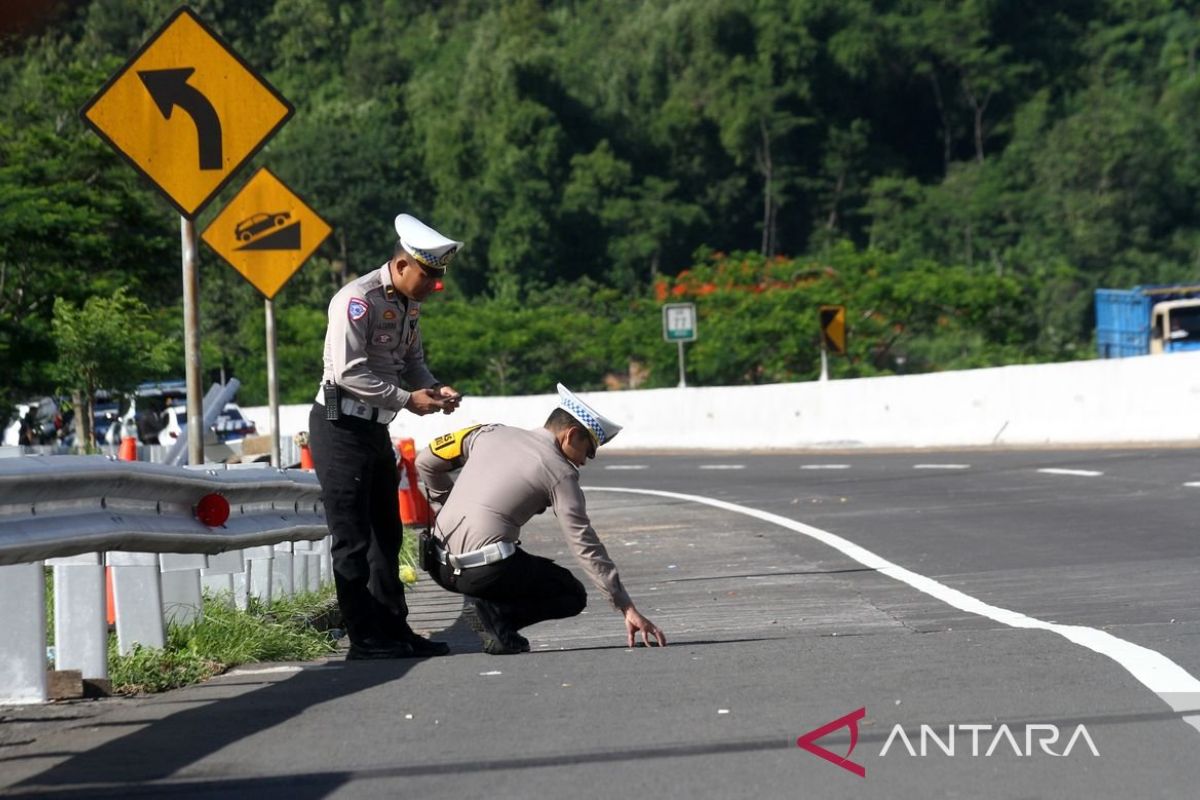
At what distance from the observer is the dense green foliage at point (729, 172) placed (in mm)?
61938

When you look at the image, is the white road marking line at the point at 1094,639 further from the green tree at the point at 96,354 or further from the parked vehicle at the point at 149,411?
the parked vehicle at the point at 149,411

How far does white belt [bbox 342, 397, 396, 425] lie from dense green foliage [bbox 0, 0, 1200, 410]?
1970 inches

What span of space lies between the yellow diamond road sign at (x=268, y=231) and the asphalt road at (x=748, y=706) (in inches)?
242

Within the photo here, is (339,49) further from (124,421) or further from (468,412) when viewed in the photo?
(124,421)

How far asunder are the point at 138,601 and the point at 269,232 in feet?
32.7

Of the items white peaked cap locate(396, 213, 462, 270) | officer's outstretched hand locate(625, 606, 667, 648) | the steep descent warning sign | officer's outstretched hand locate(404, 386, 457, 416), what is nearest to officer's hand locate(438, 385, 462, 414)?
officer's outstretched hand locate(404, 386, 457, 416)

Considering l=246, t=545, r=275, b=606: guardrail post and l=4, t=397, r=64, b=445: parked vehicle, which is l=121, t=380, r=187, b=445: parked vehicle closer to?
l=4, t=397, r=64, b=445: parked vehicle

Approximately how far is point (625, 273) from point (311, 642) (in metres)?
78.2

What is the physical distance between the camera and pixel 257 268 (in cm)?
1747

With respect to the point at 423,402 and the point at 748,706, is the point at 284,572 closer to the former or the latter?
the point at 423,402

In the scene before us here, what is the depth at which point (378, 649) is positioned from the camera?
8.37 meters

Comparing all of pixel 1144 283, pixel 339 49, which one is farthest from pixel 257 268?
pixel 339 49

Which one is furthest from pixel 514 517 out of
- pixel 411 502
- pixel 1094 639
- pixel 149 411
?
pixel 149 411

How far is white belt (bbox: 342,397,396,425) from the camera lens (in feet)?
27.3
